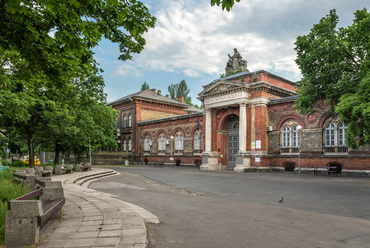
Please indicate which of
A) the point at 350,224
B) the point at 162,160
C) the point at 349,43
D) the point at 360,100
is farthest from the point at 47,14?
the point at 162,160

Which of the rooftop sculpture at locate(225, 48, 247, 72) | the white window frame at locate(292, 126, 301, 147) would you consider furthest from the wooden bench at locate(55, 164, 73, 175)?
the rooftop sculpture at locate(225, 48, 247, 72)

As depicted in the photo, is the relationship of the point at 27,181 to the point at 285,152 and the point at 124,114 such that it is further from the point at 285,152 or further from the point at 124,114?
the point at 124,114

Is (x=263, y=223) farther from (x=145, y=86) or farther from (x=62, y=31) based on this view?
(x=145, y=86)

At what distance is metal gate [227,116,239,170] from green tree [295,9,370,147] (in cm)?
1064

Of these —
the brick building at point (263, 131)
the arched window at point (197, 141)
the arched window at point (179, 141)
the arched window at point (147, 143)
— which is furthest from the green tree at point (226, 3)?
the arched window at point (147, 143)

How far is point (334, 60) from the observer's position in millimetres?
17688

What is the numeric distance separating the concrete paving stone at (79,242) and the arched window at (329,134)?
2260cm

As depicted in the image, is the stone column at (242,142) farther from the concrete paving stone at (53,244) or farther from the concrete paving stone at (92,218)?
the concrete paving stone at (53,244)

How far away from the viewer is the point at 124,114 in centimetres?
4747

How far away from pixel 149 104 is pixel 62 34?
3978 cm

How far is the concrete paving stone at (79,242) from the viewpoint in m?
4.62

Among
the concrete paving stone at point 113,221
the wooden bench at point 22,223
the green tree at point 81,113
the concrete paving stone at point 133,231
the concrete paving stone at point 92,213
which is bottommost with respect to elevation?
the concrete paving stone at point 92,213

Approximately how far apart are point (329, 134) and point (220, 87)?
10.7 m

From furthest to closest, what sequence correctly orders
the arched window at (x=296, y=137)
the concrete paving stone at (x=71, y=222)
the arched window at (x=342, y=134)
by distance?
the arched window at (x=296, y=137) < the arched window at (x=342, y=134) < the concrete paving stone at (x=71, y=222)
